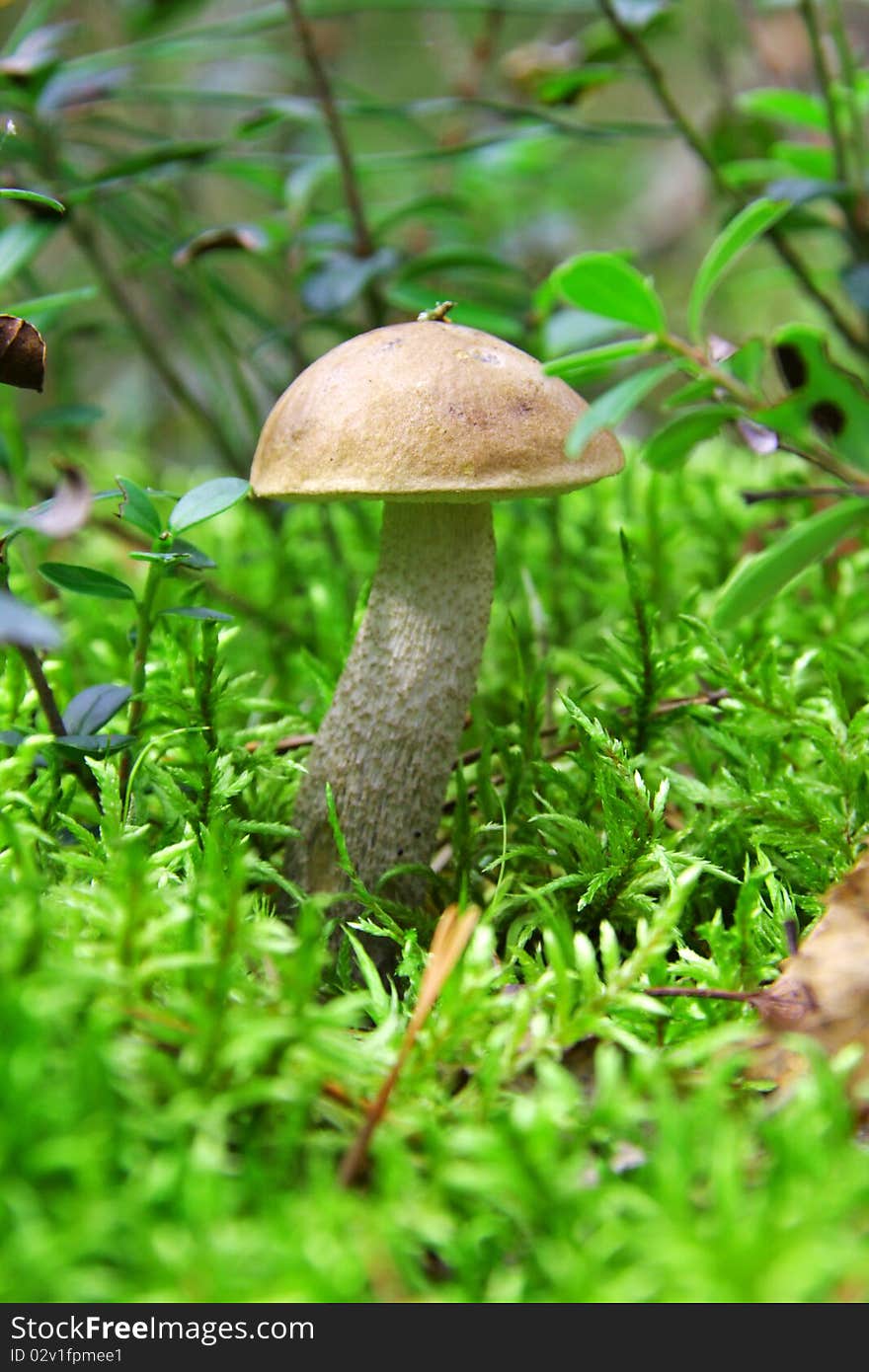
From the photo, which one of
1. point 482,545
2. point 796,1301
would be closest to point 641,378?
point 482,545

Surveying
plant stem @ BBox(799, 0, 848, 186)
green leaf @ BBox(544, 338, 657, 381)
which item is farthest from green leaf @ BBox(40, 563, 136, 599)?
plant stem @ BBox(799, 0, 848, 186)

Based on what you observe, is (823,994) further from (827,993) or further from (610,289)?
(610,289)

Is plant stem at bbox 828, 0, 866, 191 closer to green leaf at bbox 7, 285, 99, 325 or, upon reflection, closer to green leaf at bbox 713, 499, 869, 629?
green leaf at bbox 713, 499, 869, 629

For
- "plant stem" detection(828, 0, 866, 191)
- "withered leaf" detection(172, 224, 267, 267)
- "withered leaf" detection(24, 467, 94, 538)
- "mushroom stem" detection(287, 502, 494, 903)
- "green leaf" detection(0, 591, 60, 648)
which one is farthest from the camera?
"plant stem" detection(828, 0, 866, 191)

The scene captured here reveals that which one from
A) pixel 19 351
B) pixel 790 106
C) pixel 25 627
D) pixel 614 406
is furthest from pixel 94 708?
pixel 790 106

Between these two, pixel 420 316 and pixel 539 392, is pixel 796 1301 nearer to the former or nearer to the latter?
pixel 539 392

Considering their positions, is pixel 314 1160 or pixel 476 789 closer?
pixel 314 1160

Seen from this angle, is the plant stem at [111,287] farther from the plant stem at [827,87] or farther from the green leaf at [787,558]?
the green leaf at [787,558]
